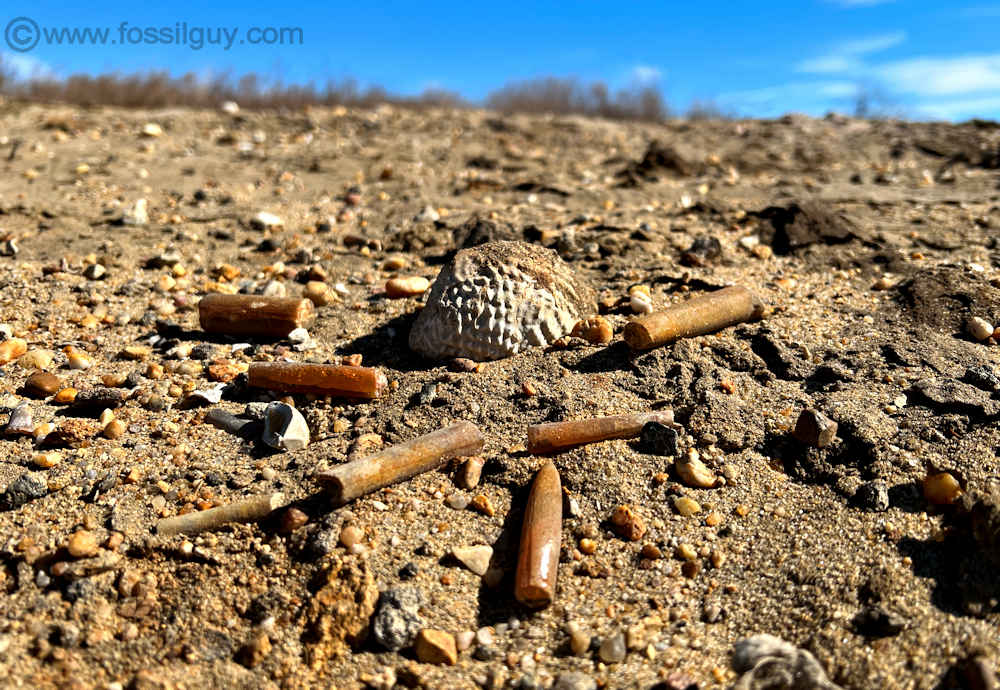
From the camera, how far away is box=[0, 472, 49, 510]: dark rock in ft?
8.82

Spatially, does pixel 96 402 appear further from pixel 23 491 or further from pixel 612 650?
pixel 612 650

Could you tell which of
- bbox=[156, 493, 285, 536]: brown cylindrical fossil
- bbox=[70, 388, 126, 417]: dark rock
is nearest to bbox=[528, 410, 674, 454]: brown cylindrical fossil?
bbox=[156, 493, 285, 536]: brown cylindrical fossil

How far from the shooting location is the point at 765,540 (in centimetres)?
261

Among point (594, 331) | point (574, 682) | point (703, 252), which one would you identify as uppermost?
point (703, 252)

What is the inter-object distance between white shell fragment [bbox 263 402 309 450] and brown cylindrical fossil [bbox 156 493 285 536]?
321 millimetres

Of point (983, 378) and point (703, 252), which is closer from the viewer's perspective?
point (983, 378)

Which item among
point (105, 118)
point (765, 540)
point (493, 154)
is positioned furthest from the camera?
point (105, 118)

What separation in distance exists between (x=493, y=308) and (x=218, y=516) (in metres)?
→ 1.34

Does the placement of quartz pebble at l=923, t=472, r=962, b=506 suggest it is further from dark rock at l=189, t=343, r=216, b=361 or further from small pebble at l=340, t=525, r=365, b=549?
dark rock at l=189, t=343, r=216, b=361

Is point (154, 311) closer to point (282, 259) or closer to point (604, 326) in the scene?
point (282, 259)

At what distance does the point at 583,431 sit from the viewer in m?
2.91

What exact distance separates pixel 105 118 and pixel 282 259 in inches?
180

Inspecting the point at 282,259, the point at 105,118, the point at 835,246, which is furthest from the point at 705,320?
the point at 105,118

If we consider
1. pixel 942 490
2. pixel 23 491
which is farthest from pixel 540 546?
pixel 23 491
